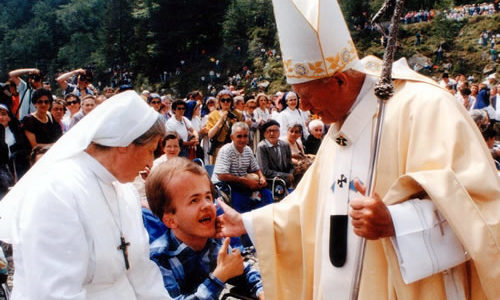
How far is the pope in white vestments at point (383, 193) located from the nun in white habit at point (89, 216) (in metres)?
0.58

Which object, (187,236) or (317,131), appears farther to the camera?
(317,131)

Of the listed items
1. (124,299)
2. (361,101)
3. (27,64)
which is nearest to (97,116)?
(124,299)

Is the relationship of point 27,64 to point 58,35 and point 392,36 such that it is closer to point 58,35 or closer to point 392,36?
point 58,35

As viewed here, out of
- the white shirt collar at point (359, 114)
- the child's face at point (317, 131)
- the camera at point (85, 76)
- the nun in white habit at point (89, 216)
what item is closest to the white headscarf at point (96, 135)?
the nun in white habit at point (89, 216)

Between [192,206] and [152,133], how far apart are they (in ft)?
1.72

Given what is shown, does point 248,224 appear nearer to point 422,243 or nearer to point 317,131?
point 422,243

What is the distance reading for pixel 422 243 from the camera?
183cm

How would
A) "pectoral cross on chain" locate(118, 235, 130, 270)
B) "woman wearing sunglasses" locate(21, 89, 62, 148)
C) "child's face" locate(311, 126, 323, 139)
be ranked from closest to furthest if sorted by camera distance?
1. "pectoral cross on chain" locate(118, 235, 130, 270)
2. "woman wearing sunglasses" locate(21, 89, 62, 148)
3. "child's face" locate(311, 126, 323, 139)

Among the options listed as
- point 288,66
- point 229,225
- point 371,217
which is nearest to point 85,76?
point 229,225

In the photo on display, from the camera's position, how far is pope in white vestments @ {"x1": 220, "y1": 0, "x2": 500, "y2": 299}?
1812 mm

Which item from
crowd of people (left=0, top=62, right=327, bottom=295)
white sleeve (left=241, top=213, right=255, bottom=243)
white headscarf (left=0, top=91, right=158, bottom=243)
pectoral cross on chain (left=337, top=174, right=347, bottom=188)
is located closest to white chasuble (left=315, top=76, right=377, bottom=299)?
pectoral cross on chain (left=337, top=174, right=347, bottom=188)

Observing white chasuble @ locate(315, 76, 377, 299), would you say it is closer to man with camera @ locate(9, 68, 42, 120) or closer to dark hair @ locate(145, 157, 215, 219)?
dark hair @ locate(145, 157, 215, 219)

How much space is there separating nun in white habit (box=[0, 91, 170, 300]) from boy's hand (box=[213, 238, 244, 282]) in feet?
0.88

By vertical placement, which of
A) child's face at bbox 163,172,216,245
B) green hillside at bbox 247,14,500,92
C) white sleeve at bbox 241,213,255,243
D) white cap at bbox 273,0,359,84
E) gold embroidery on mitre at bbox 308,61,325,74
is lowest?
green hillside at bbox 247,14,500,92
